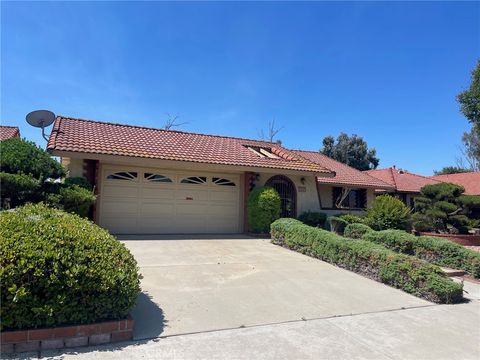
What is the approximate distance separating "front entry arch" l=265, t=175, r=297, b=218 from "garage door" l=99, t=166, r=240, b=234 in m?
1.92

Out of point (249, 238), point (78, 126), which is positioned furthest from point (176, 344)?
point (78, 126)

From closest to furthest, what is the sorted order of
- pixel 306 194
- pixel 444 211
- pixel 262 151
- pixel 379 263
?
1. pixel 379 263
2. pixel 444 211
3. pixel 306 194
4. pixel 262 151

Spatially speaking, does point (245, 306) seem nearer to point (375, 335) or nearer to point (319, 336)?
point (319, 336)

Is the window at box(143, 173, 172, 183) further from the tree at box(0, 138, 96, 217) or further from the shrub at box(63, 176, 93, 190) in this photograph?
the tree at box(0, 138, 96, 217)

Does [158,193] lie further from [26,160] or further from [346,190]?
[346,190]

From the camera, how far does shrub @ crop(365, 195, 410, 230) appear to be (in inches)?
553

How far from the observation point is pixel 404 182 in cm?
2650

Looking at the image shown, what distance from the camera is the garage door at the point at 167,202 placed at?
12812 mm

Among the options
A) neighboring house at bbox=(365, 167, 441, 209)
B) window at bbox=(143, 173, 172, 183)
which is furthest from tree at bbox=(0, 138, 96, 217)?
neighboring house at bbox=(365, 167, 441, 209)

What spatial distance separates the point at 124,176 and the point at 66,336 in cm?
959

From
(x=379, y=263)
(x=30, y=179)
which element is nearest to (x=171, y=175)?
(x=30, y=179)

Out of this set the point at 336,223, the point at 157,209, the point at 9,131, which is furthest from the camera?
the point at 9,131

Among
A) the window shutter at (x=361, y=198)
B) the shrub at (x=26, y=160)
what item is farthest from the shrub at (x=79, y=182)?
the window shutter at (x=361, y=198)

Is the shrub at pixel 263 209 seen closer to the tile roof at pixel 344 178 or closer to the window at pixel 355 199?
the tile roof at pixel 344 178
